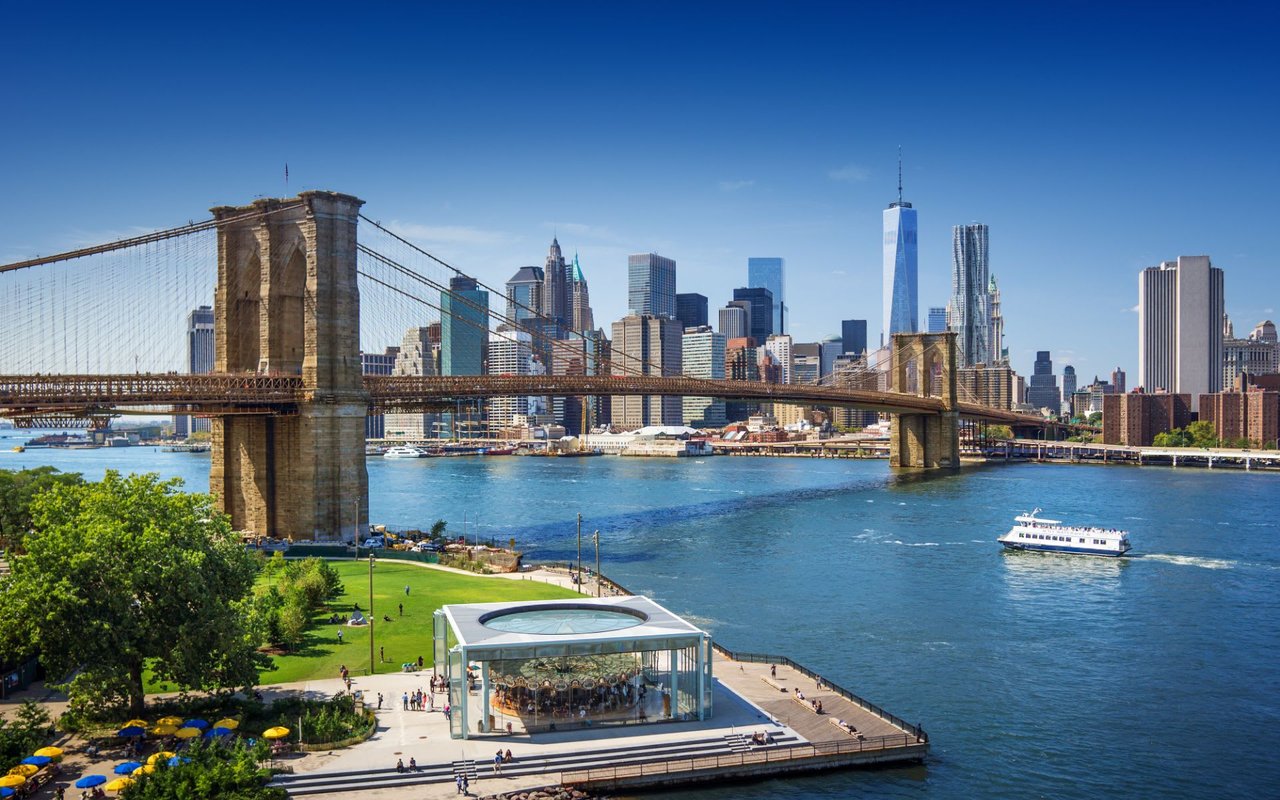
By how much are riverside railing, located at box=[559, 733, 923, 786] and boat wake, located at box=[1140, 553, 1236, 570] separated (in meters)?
38.6

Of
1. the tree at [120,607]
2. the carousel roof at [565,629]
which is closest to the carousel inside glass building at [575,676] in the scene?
the carousel roof at [565,629]

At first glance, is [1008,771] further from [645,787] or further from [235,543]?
[235,543]

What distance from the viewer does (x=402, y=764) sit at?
84.6ft

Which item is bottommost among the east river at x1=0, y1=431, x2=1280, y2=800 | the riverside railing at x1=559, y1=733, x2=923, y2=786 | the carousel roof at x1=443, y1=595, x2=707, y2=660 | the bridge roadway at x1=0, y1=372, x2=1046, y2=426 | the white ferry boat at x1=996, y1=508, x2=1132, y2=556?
the east river at x1=0, y1=431, x2=1280, y2=800

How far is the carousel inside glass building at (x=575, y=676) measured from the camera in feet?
92.6

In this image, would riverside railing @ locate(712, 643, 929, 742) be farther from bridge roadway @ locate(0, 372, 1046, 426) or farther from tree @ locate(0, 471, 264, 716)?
bridge roadway @ locate(0, 372, 1046, 426)

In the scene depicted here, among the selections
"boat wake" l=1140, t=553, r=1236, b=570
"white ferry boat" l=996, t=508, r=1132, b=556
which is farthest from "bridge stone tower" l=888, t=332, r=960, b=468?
"boat wake" l=1140, t=553, r=1236, b=570

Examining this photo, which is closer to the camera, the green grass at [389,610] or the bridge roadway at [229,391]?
the green grass at [389,610]

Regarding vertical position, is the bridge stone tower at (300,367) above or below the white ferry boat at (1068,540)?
above

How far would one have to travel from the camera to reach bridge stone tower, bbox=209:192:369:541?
5775cm

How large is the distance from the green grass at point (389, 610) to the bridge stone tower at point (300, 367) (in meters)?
5.75

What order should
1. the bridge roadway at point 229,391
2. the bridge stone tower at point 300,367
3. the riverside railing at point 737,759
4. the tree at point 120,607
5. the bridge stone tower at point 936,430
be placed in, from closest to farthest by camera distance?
the riverside railing at point 737,759
the tree at point 120,607
the bridge roadway at point 229,391
the bridge stone tower at point 300,367
the bridge stone tower at point 936,430

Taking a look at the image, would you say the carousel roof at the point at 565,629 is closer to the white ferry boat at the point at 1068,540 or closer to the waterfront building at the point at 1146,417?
the white ferry boat at the point at 1068,540

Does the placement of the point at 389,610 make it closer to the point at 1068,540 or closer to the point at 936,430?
the point at 1068,540
